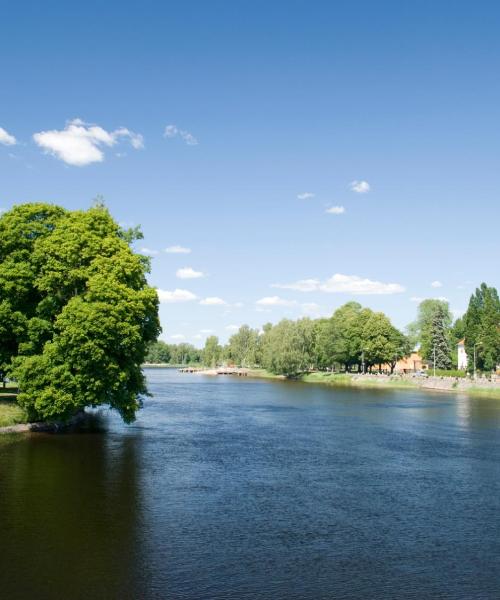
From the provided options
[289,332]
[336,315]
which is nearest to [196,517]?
[289,332]

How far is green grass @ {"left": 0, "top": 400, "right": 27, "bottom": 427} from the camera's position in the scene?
4825cm

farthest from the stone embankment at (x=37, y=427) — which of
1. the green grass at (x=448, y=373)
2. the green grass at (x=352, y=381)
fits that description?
the green grass at (x=448, y=373)

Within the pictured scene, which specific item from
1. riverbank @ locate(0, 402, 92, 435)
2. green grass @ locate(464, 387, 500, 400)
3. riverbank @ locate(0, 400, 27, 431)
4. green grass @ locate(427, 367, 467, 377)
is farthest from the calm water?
green grass @ locate(427, 367, 467, 377)

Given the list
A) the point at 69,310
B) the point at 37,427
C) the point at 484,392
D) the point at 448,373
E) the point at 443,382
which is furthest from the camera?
the point at 448,373

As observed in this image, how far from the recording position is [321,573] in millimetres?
21625

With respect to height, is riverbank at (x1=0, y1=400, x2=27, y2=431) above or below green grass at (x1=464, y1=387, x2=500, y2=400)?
above

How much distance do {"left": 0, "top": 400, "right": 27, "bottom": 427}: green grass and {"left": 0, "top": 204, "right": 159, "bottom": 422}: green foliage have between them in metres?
0.81

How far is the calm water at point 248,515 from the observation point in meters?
20.7

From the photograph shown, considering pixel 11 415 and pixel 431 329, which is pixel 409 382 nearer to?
pixel 431 329

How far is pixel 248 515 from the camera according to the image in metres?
28.7

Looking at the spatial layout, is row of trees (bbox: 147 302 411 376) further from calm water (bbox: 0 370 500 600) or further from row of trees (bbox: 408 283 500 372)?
calm water (bbox: 0 370 500 600)

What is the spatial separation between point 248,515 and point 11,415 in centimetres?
2881

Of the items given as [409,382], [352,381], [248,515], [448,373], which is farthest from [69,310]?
[448,373]

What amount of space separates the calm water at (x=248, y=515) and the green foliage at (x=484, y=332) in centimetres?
7744
